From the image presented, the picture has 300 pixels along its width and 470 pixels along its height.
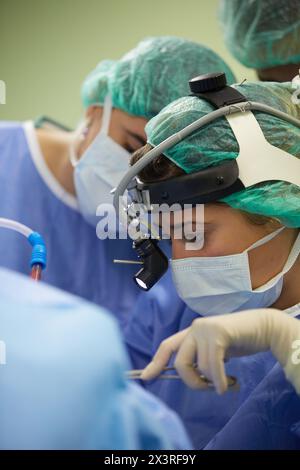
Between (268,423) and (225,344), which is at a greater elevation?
(225,344)

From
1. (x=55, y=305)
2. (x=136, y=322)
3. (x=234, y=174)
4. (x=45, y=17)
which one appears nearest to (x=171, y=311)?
(x=136, y=322)

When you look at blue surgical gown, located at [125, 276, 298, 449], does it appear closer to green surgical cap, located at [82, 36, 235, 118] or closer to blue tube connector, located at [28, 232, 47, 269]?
blue tube connector, located at [28, 232, 47, 269]

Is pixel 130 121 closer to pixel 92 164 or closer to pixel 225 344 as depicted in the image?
pixel 92 164

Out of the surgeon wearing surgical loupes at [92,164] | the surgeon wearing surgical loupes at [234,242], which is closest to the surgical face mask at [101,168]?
the surgeon wearing surgical loupes at [92,164]

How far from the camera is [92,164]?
2094 mm

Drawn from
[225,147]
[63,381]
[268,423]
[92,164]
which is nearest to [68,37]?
[92,164]

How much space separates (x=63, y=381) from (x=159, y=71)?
1.45 m

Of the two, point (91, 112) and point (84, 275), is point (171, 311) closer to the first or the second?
point (84, 275)

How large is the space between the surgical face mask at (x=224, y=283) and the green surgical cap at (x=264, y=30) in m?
0.77

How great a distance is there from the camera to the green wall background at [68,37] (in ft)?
9.75

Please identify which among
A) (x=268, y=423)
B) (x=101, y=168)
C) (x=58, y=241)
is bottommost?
(x=58, y=241)

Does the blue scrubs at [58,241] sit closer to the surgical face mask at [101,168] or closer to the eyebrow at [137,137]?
the surgical face mask at [101,168]

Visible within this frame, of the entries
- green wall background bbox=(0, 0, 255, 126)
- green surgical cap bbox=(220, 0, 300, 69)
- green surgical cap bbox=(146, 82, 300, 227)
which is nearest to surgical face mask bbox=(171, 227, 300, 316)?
green surgical cap bbox=(146, 82, 300, 227)

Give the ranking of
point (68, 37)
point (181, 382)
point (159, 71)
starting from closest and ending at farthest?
1. point (181, 382)
2. point (159, 71)
3. point (68, 37)
